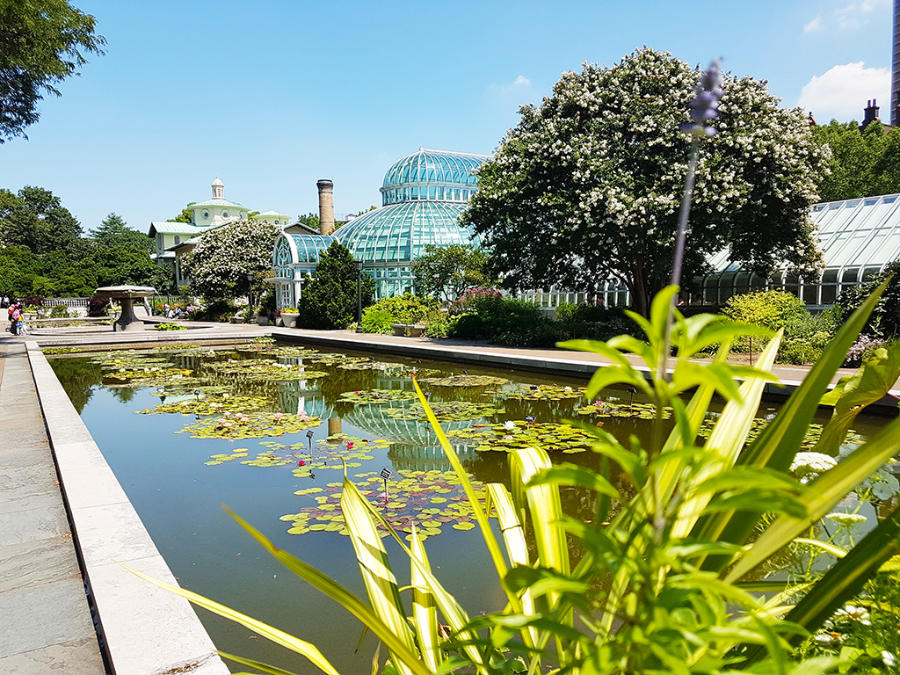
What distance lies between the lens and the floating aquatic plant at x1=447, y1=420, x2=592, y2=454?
6.18 metres

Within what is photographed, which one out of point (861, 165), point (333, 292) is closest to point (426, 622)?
point (333, 292)

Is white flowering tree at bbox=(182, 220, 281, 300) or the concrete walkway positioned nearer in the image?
the concrete walkway

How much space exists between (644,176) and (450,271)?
11.0m

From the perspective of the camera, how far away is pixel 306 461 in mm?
5969

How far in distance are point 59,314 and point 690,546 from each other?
4314 cm

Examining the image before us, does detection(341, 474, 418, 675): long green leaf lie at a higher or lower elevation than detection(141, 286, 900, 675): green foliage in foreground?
lower

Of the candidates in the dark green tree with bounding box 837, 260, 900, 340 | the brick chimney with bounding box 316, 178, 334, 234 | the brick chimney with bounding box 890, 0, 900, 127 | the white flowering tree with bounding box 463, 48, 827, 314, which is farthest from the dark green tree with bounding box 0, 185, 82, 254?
the brick chimney with bounding box 890, 0, 900, 127

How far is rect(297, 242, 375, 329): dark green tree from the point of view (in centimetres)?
2434

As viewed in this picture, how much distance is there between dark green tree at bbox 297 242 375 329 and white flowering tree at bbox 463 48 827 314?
9878 millimetres

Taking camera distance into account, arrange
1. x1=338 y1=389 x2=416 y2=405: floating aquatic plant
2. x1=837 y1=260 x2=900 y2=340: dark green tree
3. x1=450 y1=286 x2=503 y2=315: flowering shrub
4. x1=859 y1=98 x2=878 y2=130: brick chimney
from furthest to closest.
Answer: x1=859 y1=98 x2=878 y2=130: brick chimney, x1=450 y1=286 x2=503 y2=315: flowering shrub, x1=837 y1=260 x2=900 y2=340: dark green tree, x1=338 y1=389 x2=416 y2=405: floating aquatic plant

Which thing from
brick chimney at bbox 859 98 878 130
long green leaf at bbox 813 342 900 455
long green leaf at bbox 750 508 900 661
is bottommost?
long green leaf at bbox 750 508 900 661

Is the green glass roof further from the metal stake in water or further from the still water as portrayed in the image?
the metal stake in water

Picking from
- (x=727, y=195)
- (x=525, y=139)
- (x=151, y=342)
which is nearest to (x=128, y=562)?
(x=727, y=195)

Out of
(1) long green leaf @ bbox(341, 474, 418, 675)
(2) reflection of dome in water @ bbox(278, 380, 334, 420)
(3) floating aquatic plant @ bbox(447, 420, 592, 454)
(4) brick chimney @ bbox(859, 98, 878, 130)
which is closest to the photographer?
(1) long green leaf @ bbox(341, 474, 418, 675)
